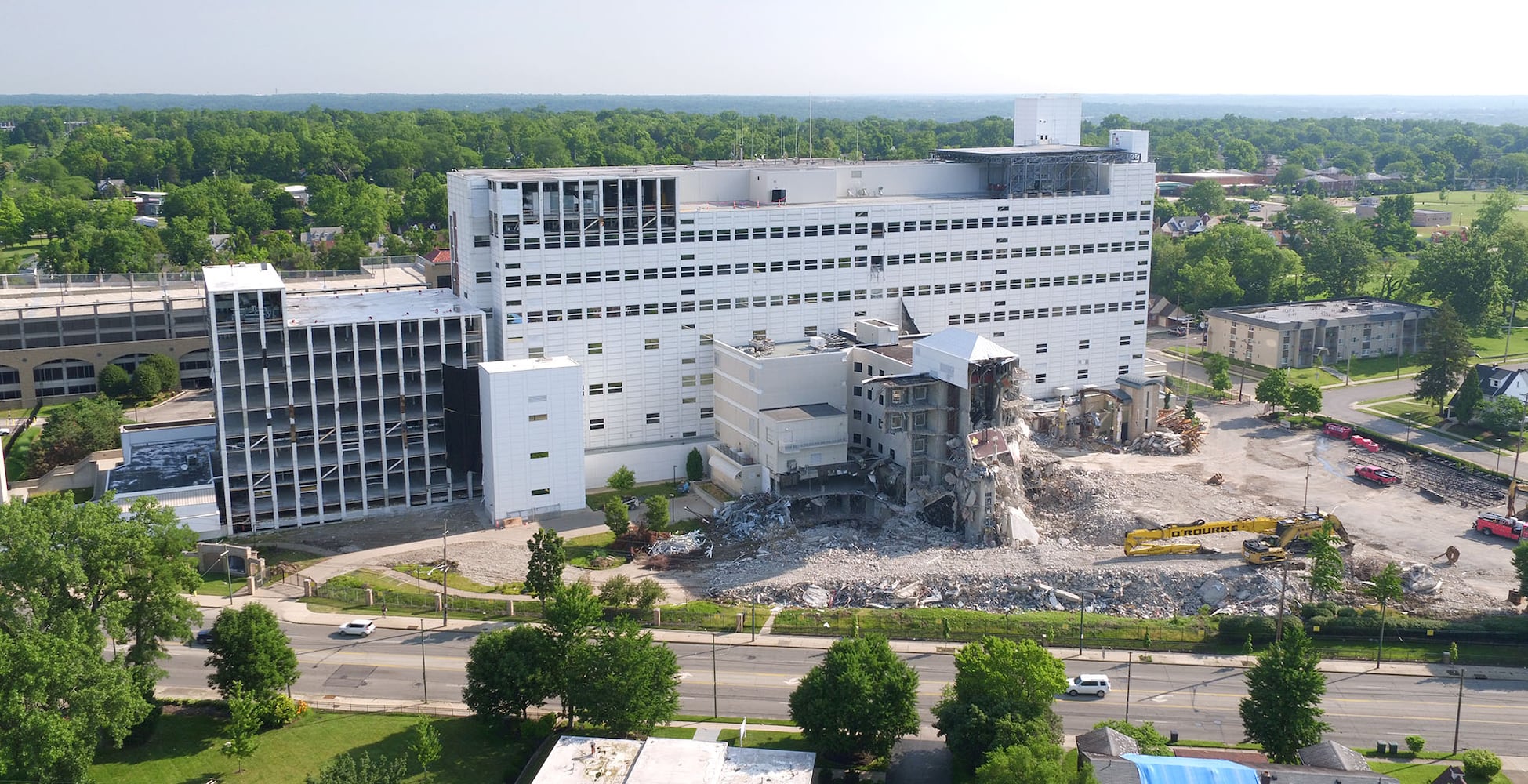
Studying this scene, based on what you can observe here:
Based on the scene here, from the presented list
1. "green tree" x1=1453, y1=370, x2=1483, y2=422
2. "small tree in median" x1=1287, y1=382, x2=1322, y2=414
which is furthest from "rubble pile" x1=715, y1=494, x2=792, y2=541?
"green tree" x1=1453, y1=370, x2=1483, y2=422

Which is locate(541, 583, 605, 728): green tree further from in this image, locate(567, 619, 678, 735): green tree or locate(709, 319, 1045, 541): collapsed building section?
locate(709, 319, 1045, 541): collapsed building section

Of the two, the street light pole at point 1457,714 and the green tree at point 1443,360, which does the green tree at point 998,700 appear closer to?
the street light pole at point 1457,714

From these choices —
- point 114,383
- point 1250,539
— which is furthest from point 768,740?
point 114,383

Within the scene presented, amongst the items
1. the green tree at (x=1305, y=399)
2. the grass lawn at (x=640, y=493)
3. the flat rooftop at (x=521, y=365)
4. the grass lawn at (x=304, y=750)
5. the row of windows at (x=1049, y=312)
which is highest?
the row of windows at (x=1049, y=312)

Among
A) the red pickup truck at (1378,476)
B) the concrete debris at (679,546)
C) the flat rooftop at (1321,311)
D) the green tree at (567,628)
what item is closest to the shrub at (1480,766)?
the green tree at (567,628)

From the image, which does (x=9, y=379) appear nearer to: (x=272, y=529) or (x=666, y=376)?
(x=272, y=529)

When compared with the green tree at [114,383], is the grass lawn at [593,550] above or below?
below
